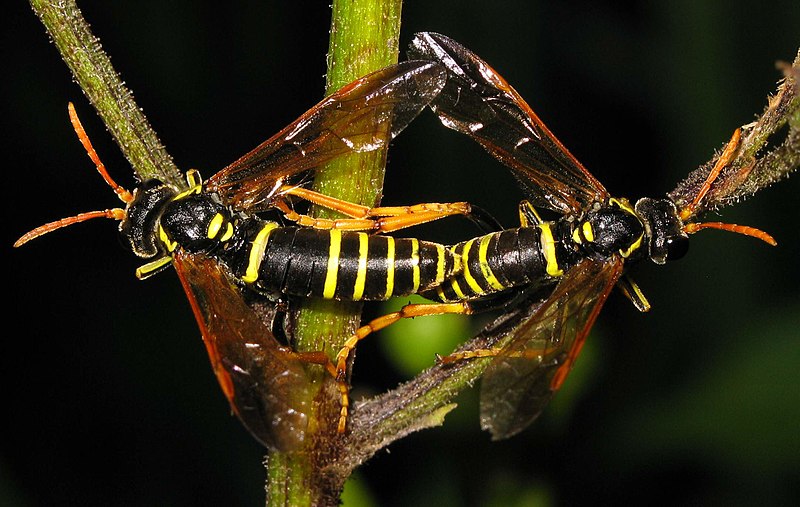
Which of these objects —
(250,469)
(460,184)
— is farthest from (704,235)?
(250,469)

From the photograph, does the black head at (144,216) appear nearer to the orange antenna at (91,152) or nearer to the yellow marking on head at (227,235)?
the orange antenna at (91,152)

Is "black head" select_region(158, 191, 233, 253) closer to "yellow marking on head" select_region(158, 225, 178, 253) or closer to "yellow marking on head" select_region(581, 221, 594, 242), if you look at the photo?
"yellow marking on head" select_region(158, 225, 178, 253)

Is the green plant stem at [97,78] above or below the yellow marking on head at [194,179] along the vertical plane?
below

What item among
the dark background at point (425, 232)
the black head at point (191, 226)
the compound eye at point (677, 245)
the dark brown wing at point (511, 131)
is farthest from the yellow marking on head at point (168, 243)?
the compound eye at point (677, 245)

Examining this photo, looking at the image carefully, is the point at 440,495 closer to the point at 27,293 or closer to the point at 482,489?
the point at 482,489

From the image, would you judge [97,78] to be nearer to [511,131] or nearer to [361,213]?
[361,213]

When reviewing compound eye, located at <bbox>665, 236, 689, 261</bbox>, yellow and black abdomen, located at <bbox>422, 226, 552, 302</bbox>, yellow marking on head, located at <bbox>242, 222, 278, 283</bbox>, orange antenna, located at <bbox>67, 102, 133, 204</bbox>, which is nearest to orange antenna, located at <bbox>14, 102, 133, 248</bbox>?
orange antenna, located at <bbox>67, 102, 133, 204</bbox>

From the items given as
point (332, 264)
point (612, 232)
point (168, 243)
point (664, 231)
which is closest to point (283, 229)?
point (332, 264)
